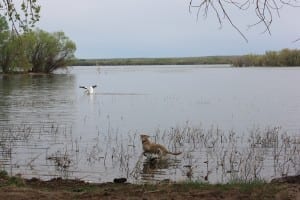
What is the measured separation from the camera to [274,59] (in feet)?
387

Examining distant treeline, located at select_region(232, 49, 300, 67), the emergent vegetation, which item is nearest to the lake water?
the emergent vegetation

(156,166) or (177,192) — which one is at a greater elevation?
(177,192)

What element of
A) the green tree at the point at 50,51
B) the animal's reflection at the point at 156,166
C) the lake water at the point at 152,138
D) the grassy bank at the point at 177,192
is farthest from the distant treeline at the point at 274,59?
the grassy bank at the point at 177,192

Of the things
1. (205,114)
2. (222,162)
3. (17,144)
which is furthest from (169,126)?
(222,162)

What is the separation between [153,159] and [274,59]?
10576 centimetres

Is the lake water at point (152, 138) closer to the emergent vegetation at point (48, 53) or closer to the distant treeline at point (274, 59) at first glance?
the emergent vegetation at point (48, 53)

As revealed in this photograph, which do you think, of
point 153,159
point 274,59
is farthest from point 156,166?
point 274,59

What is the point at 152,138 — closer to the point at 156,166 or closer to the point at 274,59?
the point at 156,166

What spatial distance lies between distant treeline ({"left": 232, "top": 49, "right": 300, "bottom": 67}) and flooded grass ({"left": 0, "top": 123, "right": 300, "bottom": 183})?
94901 mm

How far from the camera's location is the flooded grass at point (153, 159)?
14219 millimetres

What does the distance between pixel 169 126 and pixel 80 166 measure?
969cm

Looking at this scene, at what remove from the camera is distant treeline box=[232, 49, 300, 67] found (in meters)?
114

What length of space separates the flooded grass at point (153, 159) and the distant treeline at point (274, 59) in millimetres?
94901

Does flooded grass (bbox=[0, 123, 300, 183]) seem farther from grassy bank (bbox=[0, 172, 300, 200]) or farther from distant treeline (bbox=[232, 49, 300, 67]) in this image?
distant treeline (bbox=[232, 49, 300, 67])
